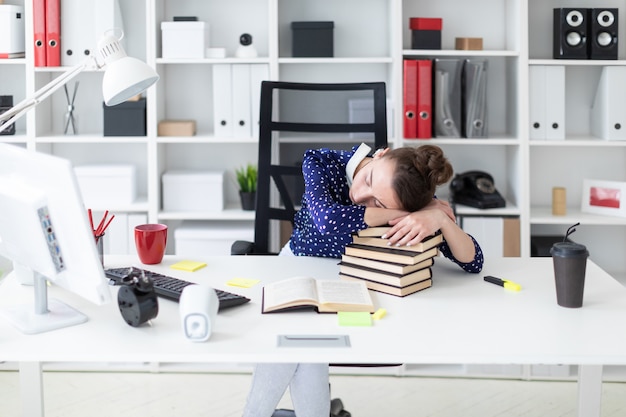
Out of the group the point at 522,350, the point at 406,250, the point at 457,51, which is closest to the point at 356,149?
the point at 406,250

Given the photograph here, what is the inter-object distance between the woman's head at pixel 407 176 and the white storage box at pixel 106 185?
1795 millimetres

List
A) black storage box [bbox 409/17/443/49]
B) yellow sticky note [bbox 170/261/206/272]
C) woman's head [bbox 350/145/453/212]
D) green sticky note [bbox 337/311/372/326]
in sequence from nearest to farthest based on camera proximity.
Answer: green sticky note [bbox 337/311/372/326] < woman's head [bbox 350/145/453/212] < yellow sticky note [bbox 170/261/206/272] < black storage box [bbox 409/17/443/49]

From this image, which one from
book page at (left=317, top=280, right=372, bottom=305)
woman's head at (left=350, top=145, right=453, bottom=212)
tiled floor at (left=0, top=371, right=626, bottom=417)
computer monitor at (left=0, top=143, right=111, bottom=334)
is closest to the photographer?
computer monitor at (left=0, top=143, right=111, bottom=334)

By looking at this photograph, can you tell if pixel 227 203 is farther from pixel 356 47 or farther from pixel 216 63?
pixel 356 47

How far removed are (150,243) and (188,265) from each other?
0.12 meters

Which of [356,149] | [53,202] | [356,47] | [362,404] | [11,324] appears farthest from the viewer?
[356,47]

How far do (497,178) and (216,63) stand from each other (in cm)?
144

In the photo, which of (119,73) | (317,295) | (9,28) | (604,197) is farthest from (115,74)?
(604,197)

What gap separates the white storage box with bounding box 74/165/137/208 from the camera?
12.1 ft

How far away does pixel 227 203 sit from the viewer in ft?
13.0

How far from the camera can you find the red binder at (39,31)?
140 inches

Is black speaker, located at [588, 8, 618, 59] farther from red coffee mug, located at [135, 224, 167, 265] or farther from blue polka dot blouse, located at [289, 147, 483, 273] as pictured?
red coffee mug, located at [135, 224, 167, 265]

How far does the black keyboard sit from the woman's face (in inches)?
19.0

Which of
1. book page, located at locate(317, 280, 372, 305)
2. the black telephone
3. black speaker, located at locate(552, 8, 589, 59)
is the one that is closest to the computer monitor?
book page, located at locate(317, 280, 372, 305)
